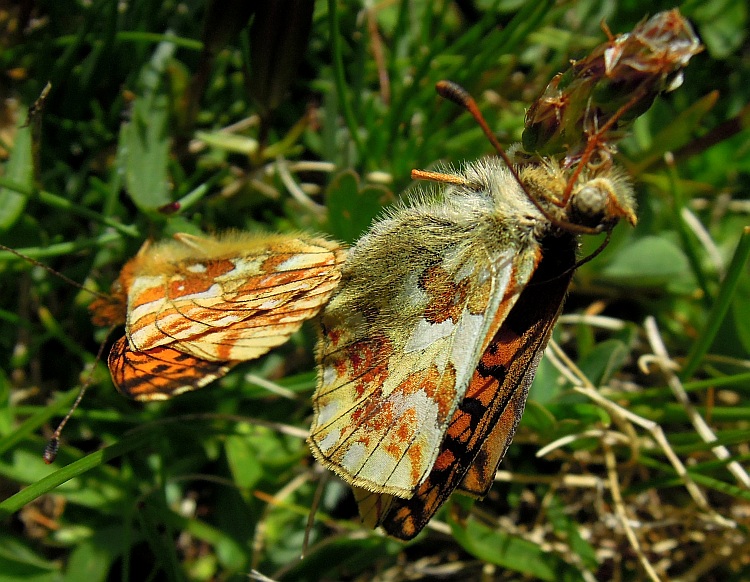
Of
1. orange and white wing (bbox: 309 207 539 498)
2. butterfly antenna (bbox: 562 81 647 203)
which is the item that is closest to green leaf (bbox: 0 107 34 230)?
orange and white wing (bbox: 309 207 539 498)

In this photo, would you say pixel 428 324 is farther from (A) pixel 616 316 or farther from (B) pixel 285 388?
(A) pixel 616 316

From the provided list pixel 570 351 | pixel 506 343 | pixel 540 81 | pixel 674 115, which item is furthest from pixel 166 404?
pixel 674 115

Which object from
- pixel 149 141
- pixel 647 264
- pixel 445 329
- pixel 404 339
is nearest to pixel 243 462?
pixel 404 339

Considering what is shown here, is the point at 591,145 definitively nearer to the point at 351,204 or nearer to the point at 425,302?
the point at 425,302

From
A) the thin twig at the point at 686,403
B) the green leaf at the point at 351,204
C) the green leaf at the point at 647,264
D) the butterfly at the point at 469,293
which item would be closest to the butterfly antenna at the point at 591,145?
the butterfly at the point at 469,293

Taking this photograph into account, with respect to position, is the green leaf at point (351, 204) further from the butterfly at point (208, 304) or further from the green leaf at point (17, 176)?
the green leaf at point (17, 176)
